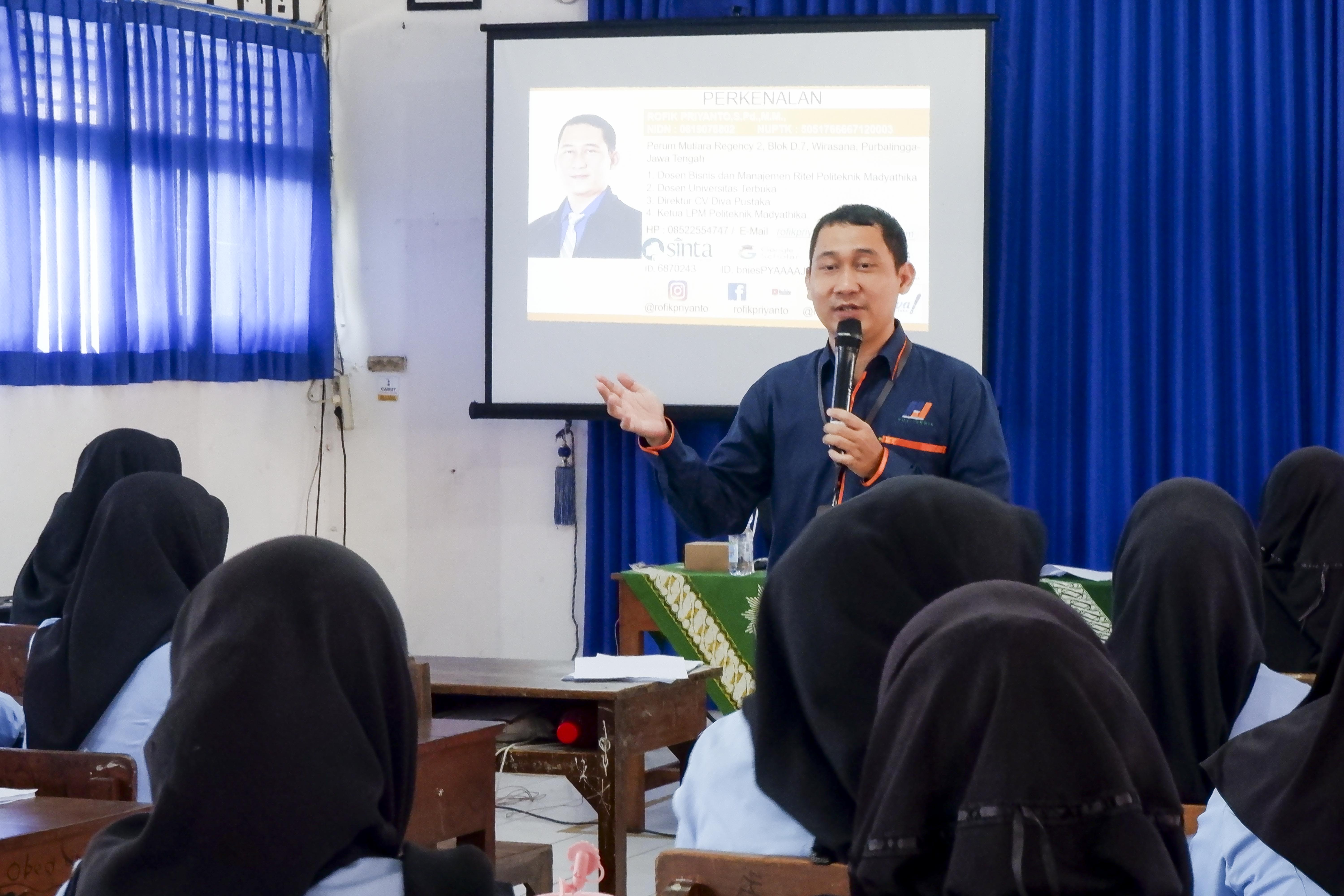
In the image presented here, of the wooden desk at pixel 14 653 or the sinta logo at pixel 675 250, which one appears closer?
the wooden desk at pixel 14 653

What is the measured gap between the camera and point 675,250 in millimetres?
5203

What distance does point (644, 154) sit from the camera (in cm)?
521

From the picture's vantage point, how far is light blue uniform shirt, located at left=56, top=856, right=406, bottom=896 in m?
1.35

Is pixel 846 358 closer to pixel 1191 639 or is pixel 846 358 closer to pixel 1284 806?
pixel 1191 639

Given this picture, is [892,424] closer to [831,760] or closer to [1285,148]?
[831,760]

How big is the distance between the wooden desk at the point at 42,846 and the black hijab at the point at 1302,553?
2.64m

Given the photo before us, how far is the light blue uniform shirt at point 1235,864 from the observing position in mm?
1369

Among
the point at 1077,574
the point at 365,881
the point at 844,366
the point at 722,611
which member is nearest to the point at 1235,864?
the point at 365,881

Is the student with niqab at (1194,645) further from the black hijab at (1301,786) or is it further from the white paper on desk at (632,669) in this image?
the white paper on desk at (632,669)

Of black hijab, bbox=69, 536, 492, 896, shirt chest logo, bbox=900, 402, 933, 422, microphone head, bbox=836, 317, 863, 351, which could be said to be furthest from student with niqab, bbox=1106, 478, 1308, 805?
black hijab, bbox=69, 536, 492, 896

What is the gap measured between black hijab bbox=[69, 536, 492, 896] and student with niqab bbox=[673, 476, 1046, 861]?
310 mm

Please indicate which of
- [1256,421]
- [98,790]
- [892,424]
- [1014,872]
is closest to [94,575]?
[98,790]

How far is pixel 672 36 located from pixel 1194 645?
349 centimetres

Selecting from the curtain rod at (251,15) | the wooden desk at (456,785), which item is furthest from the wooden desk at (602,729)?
the curtain rod at (251,15)
